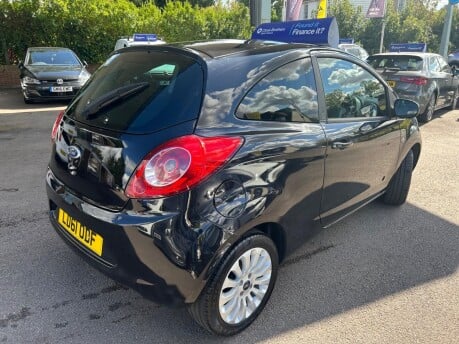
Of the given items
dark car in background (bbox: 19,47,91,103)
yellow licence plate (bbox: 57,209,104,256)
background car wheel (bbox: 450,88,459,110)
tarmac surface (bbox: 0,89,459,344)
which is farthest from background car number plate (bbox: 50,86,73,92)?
background car wheel (bbox: 450,88,459,110)

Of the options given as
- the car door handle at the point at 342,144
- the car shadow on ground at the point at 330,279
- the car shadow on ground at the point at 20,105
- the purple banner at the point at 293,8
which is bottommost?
the car shadow on ground at the point at 330,279

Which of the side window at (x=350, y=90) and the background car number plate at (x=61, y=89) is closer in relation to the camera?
the side window at (x=350, y=90)

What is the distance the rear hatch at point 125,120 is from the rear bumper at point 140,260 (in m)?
0.10

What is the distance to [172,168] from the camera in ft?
6.42

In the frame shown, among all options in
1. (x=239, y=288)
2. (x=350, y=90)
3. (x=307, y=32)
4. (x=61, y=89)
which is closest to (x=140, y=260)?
(x=239, y=288)

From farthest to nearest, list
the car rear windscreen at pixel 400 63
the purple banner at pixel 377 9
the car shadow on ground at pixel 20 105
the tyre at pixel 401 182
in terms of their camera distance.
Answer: the purple banner at pixel 377 9, the car shadow on ground at pixel 20 105, the car rear windscreen at pixel 400 63, the tyre at pixel 401 182

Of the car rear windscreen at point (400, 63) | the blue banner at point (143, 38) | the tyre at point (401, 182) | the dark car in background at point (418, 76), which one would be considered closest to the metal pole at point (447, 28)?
the dark car in background at point (418, 76)

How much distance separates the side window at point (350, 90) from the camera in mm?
2828

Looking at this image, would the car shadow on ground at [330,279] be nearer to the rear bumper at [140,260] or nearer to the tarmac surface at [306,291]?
the tarmac surface at [306,291]

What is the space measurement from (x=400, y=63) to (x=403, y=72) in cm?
38

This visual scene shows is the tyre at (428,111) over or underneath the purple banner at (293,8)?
A: underneath

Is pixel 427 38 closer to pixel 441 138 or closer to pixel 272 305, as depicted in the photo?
pixel 441 138

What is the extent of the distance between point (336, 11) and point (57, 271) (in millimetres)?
32043

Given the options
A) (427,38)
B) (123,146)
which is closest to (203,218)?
(123,146)
